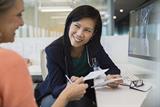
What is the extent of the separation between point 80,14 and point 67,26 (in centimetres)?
12

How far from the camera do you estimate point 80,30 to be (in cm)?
154

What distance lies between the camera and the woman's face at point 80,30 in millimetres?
1532

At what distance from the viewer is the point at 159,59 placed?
136 cm

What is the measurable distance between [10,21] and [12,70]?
0.13 m

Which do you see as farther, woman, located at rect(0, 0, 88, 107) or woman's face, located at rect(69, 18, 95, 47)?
woman's face, located at rect(69, 18, 95, 47)

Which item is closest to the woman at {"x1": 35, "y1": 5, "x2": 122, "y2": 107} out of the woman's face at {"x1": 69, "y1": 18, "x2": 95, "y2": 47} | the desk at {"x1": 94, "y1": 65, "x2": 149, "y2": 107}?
the woman's face at {"x1": 69, "y1": 18, "x2": 95, "y2": 47}

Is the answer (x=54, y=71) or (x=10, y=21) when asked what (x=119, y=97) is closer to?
(x=54, y=71)

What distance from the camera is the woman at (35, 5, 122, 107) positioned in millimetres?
1483

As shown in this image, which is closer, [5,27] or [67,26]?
[5,27]

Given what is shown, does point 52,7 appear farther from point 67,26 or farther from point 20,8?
point 20,8

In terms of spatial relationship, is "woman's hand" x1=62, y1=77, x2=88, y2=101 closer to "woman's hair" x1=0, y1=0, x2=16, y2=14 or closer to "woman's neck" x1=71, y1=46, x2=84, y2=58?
"woman's neck" x1=71, y1=46, x2=84, y2=58

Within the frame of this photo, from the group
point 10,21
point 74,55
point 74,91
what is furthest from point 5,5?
point 74,55

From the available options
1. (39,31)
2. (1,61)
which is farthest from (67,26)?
(39,31)

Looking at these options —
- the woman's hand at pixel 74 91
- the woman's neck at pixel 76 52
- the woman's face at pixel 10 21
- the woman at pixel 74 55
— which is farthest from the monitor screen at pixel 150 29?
the woman's face at pixel 10 21
